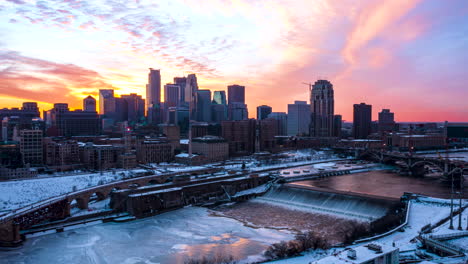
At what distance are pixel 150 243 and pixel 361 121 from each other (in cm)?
17894

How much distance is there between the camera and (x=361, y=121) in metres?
196

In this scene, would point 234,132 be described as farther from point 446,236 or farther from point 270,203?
point 446,236

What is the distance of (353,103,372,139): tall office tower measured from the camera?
19512 cm

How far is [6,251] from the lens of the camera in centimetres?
3231

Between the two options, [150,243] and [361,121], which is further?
[361,121]

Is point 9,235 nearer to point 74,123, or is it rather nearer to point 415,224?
point 415,224

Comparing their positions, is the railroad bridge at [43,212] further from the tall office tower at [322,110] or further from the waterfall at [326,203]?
the tall office tower at [322,110]

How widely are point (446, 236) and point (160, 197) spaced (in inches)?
1220

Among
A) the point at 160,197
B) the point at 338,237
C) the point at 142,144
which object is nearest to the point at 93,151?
the point at 142,144

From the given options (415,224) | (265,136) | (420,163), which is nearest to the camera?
(415,224)

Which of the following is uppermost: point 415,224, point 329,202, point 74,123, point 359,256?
point 74,123

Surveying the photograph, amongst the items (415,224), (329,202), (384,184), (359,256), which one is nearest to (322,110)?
(384,184)

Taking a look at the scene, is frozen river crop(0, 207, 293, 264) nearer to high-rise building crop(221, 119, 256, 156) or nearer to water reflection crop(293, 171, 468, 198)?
water reflection crop(293, 171, 468, 198)

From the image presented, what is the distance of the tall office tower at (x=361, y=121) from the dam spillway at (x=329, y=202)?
15354 cm
